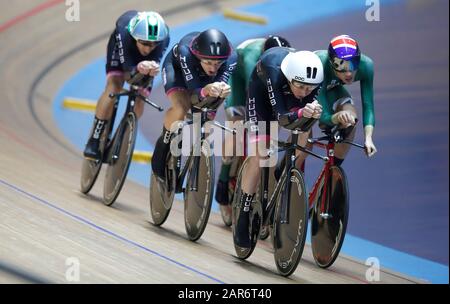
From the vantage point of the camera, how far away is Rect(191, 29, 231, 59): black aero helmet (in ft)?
19.2

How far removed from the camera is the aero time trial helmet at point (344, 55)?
5.95 meters

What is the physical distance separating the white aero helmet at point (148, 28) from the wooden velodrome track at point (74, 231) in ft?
3.63

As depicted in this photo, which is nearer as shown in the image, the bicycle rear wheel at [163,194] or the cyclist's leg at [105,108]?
the bicycle rear wheel at [163,194]

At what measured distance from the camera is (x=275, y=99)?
5.54 metres

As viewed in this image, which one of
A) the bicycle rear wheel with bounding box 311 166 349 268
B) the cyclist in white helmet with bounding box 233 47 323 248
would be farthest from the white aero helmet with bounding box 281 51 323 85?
the bicycle rear wheel with bounding box 311 166 349 268

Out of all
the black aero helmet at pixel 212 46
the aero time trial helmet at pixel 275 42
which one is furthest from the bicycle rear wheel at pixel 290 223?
the aero time trial helmet at pixel 275 42

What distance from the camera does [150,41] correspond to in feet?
21.4

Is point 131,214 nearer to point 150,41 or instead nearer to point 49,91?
point 150,41

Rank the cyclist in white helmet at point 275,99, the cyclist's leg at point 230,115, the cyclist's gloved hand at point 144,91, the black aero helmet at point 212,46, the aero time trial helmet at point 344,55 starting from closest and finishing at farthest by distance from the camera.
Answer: the cyclist in white helmet at point 275,99 → the black aero helmet at point 212,46 → the aero time trial helmet at point 344,55 → the cyclist's gloved hand at point 144,91 → the cyclist's leg at point 230,115

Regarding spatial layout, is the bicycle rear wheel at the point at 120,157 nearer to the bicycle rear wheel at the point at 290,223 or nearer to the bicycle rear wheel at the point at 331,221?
the bicycle rear wheel at the point at 331,221

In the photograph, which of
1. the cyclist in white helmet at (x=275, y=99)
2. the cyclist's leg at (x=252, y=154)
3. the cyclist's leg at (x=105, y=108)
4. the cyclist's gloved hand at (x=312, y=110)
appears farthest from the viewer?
the cyclist's leg at (x=105, y=108)

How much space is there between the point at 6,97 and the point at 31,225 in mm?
4382

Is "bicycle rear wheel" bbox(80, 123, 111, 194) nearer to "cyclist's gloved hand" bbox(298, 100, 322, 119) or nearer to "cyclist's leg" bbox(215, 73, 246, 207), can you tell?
"cyclist's leg" bbox(215, 73, 246, 207)
